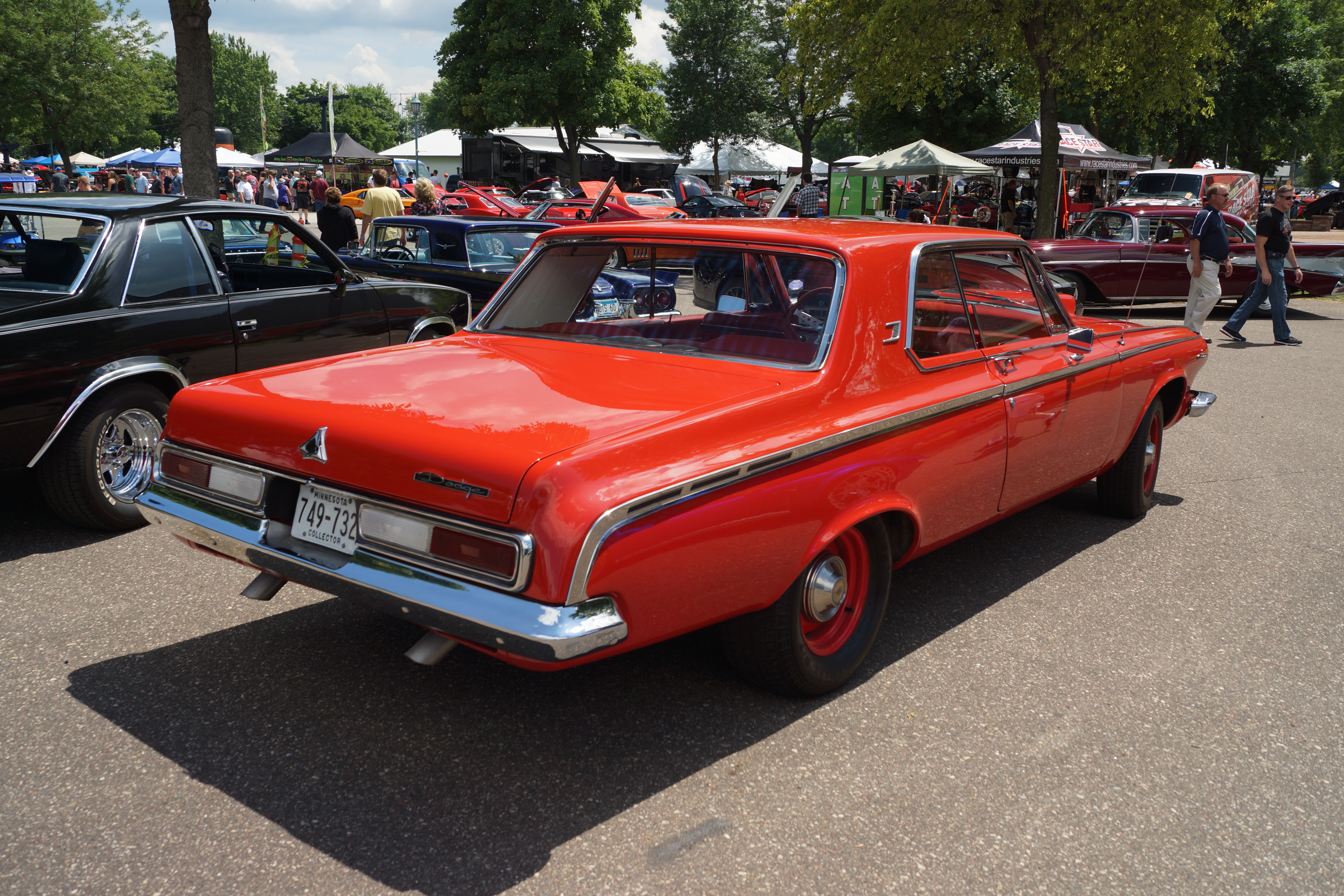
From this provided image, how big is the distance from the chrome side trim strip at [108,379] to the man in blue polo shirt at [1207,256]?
9704 millimetres

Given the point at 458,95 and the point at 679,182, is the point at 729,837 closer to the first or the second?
the point at 679,182

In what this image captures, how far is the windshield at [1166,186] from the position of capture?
2203 centimetres

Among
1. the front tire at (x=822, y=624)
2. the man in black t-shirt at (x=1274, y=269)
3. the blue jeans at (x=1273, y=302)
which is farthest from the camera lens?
the blue jeans at (x=1273, y=302)

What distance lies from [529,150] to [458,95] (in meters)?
7.64

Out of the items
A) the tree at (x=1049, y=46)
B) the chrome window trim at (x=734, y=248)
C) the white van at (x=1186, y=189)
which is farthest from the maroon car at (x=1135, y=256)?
the chrome window trim at (x=734, y=248)

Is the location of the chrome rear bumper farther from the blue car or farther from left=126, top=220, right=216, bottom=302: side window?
the blue car

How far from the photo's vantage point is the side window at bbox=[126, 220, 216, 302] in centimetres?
495

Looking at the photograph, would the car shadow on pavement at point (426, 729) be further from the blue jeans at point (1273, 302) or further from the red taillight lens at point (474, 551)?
the blue jeans at point (1273, 302)

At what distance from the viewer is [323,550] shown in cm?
280

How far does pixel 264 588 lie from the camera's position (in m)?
3.18

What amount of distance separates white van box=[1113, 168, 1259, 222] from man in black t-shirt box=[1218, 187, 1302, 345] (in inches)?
370

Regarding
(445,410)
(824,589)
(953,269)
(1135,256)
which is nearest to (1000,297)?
(953,269)

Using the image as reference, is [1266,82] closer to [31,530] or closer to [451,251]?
[451,251]

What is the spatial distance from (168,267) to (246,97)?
106676 millimetres
